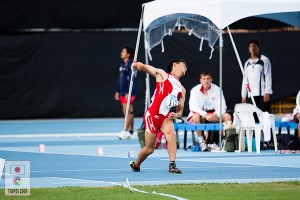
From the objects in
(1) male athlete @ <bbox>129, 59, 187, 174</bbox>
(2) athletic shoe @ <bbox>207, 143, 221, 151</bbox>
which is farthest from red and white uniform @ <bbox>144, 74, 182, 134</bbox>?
(2) athletic shoe @ <bbox>207, 143, 221, 151</bbox>

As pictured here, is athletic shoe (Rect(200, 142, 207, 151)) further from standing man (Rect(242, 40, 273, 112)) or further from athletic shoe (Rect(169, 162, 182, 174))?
athletic shoe (Rect(169, 162, 182, 174))

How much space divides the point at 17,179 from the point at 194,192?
97.2 inches

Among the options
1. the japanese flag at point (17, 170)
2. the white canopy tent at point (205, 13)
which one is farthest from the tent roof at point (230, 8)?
the japanese flag at point (17, 170)

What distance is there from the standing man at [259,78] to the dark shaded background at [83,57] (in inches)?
380

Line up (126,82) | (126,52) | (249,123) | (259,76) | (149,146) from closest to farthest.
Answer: (149,146)
(249,123)
(259,76)
(126,52)
(126,82)

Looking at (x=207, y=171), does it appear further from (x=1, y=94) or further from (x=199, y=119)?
(x=1, y=94)

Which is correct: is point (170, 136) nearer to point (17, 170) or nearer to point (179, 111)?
point (179, 111)

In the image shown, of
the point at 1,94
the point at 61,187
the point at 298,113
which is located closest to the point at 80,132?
the point at 1,94

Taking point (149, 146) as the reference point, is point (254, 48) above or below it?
above

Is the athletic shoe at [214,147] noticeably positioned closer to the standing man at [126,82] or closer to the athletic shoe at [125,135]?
the athletic shoe at [125,135]

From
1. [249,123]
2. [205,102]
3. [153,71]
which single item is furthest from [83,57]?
[153,71]

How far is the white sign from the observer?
12.3m

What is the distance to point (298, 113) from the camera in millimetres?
19281

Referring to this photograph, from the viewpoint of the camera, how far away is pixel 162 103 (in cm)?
1540
